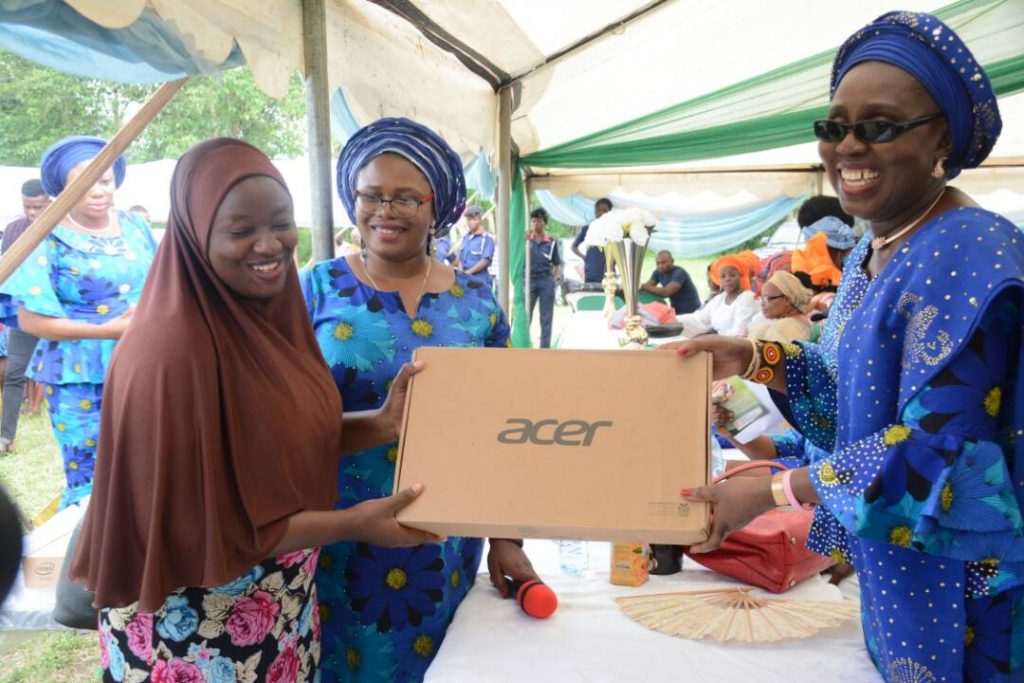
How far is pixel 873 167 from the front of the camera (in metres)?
1.29

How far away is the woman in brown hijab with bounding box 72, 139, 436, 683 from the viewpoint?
1.27 meters

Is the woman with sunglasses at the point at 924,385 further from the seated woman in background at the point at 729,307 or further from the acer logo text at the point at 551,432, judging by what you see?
the seated woman in background at the point at 729,307

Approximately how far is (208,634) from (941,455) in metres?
1.31

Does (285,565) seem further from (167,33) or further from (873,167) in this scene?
(167,33)

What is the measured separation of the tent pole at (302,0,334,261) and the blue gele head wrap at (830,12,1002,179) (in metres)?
1.93

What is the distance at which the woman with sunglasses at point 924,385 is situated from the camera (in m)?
1.12

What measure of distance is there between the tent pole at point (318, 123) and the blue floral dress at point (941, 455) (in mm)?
2058

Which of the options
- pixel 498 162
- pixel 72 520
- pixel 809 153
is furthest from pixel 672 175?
pixel 72 520

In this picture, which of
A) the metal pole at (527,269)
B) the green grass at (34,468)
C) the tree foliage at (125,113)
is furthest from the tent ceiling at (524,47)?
the tree foliage at (125,113)

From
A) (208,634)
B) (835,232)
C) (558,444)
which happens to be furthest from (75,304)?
(835,232)

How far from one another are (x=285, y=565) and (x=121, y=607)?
30cm

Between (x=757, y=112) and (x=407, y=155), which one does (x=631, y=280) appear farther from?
(x=407, y=155)

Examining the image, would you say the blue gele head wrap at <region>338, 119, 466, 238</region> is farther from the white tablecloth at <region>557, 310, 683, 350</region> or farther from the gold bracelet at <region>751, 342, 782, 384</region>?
the white tablecloth at <region>557, 310, 683, 350</region>

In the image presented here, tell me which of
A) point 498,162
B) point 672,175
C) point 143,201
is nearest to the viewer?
point 498,162
